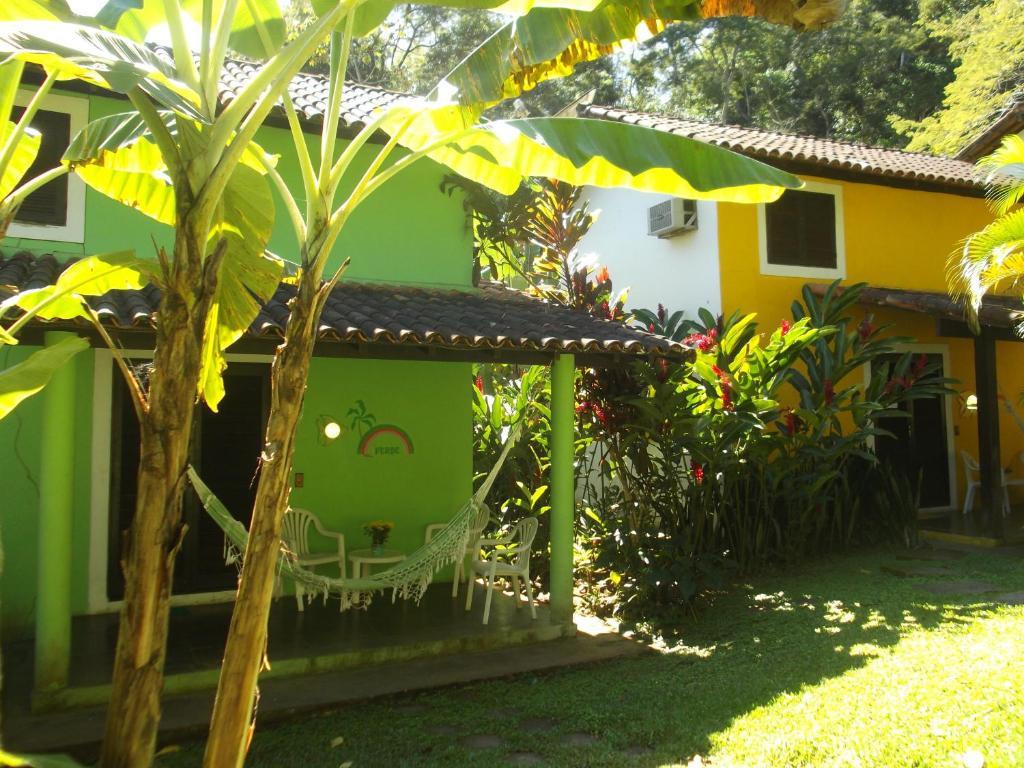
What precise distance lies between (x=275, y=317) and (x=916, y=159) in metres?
12.0

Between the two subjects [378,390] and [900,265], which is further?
[900,265]

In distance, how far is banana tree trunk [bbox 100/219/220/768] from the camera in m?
2.60

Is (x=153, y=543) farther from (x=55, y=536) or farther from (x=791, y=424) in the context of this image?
(x=791, y=424)

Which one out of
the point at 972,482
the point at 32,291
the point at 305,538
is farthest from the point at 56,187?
the point at 972,482

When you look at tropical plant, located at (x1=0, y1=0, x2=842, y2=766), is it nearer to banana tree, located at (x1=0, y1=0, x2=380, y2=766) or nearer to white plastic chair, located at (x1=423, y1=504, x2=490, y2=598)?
banana tree, located at (x1=0, y1=0, x2=380, y2=766)

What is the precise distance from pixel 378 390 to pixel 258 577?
17.6 ft

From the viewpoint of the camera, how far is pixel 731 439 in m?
8.08

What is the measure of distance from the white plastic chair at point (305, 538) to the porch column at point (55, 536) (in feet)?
6.84

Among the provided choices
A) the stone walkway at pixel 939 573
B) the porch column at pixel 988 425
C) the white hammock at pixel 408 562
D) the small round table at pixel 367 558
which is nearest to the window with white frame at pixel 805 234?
the porch column at pixel 988 425

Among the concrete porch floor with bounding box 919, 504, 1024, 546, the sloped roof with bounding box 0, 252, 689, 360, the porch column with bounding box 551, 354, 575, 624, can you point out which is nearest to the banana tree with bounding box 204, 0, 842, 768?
the sloped roof with bounding box 0, 252, 689, 360

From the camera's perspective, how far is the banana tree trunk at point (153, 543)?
2596mm

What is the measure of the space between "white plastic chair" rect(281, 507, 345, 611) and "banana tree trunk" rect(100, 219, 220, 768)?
4.46 metres

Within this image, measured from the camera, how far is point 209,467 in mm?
7418

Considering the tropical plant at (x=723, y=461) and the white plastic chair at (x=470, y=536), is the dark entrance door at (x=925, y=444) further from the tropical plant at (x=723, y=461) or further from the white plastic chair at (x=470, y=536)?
the white plastic chair at (x=470, y=536)
